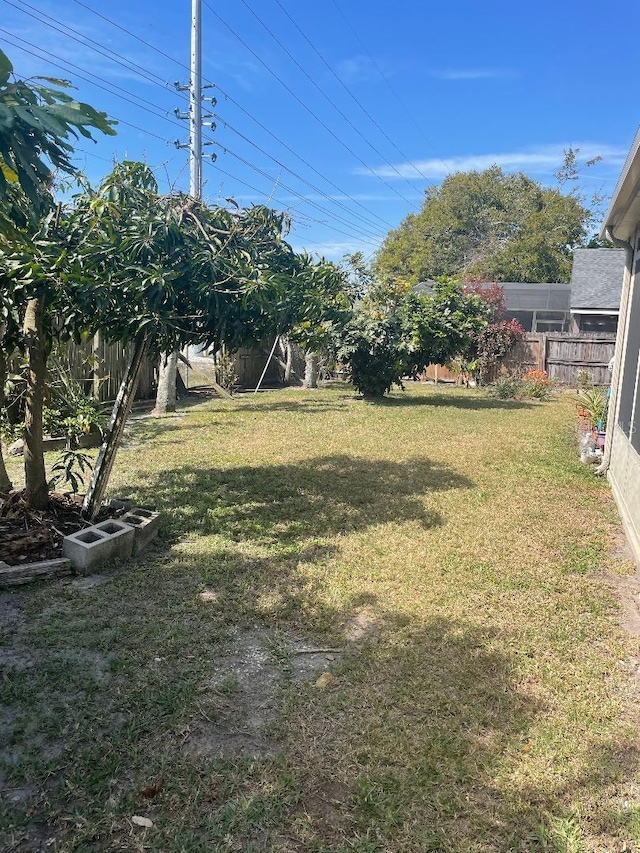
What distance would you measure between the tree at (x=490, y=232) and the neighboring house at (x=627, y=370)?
3126 centimetres

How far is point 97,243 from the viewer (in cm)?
394

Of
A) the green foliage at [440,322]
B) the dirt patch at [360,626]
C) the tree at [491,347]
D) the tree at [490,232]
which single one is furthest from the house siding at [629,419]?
the tree at [490,232]

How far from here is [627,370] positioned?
623cm

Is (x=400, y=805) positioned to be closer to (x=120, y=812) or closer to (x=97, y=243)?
(x=120, y=812)

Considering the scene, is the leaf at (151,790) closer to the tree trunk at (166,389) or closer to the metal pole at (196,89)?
the tree trunk at (166,389)

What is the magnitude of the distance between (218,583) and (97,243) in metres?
2.34

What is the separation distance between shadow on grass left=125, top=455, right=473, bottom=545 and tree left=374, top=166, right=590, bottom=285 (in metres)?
31.9

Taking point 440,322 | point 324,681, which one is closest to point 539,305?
point 440,322

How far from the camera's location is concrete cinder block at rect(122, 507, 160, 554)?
4.44 meters

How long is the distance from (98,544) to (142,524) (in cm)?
50

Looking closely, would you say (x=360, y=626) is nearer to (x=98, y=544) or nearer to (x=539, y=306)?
(x=98, y=544)

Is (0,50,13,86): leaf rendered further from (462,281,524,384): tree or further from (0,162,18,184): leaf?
(462,281,524,384): tree

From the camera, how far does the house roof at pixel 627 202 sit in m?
4.10

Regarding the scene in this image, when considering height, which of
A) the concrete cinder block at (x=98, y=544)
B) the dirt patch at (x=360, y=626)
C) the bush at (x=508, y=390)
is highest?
the bush at (x=508, y=390)
